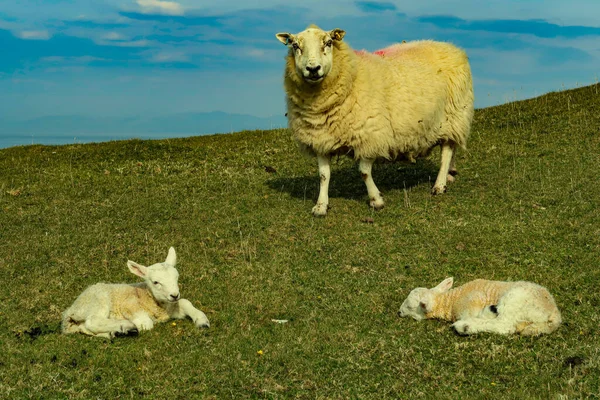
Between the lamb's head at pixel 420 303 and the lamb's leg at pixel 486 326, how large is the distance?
0.54 m

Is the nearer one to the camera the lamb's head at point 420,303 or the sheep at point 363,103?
the lamb's head at point 420,303

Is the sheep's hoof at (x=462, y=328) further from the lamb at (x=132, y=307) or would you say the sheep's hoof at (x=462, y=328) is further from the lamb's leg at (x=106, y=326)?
the lamb's leg at (x=106, y=326)

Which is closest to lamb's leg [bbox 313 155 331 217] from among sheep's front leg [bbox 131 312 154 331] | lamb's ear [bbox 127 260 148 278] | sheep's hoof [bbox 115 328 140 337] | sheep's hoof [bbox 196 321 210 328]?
sheep's hoof [bbox 196 321 210 328]

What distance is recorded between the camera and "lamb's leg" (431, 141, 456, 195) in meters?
15.8

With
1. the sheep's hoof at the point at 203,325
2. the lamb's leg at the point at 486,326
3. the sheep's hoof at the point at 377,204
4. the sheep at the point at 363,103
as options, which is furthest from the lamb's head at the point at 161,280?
the sheep's hoof at the point at 377,204

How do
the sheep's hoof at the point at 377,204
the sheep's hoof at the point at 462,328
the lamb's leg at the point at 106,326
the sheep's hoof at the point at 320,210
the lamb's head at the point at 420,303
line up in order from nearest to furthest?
the sheep's hoof at the point at 462,328 < the lamb's leg at the point at 106,326 < the lamb's head at the point at 420,303 < the sheep's hoof at the point at 320,210 < the sheep's hoof at the point at 377,204

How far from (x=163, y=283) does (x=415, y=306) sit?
3254 mm

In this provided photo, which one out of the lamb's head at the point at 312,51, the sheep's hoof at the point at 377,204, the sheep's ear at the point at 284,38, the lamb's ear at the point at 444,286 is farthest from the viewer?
the sheep's hoof at the point at 377,204

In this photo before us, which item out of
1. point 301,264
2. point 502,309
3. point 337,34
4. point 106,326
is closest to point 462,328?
point 502,309

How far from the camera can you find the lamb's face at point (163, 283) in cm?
805

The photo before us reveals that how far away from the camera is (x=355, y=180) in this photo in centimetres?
1794

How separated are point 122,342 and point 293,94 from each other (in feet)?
25.2

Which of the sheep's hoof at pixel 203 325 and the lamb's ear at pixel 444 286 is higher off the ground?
the lamb's ear at pixel 444 286

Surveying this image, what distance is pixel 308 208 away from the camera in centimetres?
1494
